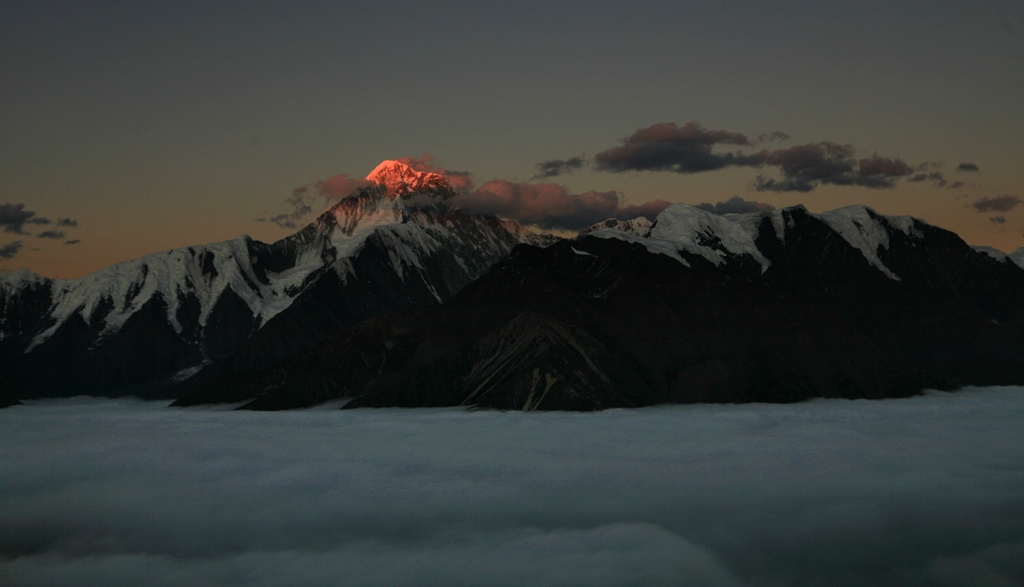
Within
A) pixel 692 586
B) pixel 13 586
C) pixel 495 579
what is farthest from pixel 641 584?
pixel 13 586

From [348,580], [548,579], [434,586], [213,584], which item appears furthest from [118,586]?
[548,579]

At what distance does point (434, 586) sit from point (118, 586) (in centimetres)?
5828

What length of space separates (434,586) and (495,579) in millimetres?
11683

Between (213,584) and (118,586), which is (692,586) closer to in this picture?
(213,584)

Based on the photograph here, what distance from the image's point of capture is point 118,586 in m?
198

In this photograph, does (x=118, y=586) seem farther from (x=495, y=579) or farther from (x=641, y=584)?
(x=641, y=584)

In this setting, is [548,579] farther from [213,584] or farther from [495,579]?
[213,584]

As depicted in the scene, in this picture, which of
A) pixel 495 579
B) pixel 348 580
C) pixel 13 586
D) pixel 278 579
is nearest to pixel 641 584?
pixel 495 579

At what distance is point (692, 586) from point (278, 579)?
249ft

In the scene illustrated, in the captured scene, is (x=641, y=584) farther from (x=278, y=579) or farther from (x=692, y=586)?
(x=278, y=579)

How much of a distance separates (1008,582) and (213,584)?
14553 centimetres

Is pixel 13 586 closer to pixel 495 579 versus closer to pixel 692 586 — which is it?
pixel 495 579

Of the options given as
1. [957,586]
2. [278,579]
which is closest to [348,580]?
[278,579]

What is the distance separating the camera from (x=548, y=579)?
19688 centimetres
